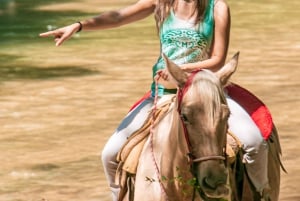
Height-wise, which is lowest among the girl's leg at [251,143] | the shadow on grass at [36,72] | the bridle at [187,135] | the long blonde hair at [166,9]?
the shadow on grass at [36,72]

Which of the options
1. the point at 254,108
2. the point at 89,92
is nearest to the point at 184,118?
the point at 254,108

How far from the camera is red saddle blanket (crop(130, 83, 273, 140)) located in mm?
7391

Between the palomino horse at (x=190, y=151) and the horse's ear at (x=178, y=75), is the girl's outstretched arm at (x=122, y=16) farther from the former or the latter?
the horse's ear at (x=178, y=75)

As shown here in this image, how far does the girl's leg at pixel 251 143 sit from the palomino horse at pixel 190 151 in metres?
0.06

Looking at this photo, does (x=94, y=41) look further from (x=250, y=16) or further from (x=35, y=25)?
(x=250, y=16)

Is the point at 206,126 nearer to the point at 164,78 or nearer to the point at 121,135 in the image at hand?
the point at 164,78

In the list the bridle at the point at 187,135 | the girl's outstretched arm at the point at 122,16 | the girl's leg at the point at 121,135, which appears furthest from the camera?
the girl's outstretched arm at the point at 122,16

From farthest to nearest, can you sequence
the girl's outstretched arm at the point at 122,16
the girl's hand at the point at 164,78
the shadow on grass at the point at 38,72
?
the shadow on grass at the point at 38,72, the girl's outstretched arm at the point at 122,16, the girl's hand at the point at 164,78

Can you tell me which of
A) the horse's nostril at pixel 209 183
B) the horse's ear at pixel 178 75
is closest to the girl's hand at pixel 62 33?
the horse's ear at pixel 178 75

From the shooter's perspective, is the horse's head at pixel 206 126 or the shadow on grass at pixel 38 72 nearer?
the horse's head at pixel 206 126

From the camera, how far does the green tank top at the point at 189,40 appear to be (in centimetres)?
712

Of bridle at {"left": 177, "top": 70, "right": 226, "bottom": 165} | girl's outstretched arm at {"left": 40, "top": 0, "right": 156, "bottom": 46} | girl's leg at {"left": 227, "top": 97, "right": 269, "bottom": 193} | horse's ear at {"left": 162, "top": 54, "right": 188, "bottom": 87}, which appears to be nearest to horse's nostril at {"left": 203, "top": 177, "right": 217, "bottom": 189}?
bridle at {"left": 177, "top": 70, "right": 226, "bottom": 165}

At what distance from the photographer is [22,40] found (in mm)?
20781

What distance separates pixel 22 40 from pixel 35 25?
176 cm
